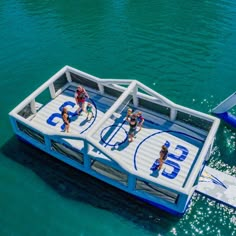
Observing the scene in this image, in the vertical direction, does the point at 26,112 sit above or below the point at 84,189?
above

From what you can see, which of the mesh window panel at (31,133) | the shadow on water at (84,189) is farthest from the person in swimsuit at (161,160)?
the mesh window panel at (31,133)

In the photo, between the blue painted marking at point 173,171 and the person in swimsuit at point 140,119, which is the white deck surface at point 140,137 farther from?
the person in swimsuit at point 140,119

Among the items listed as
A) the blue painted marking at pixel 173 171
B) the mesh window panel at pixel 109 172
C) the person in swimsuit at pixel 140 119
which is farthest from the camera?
the person in swimsuit at pixel 140 119

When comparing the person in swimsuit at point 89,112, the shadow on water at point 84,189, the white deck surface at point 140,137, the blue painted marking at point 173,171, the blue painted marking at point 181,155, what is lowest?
the shadow on water at point 84,189

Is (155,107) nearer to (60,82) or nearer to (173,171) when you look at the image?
(173,171)

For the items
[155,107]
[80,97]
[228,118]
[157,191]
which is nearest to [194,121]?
[155,107]

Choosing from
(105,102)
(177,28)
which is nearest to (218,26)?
(177,28)

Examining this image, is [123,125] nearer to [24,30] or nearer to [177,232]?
[177,232]
